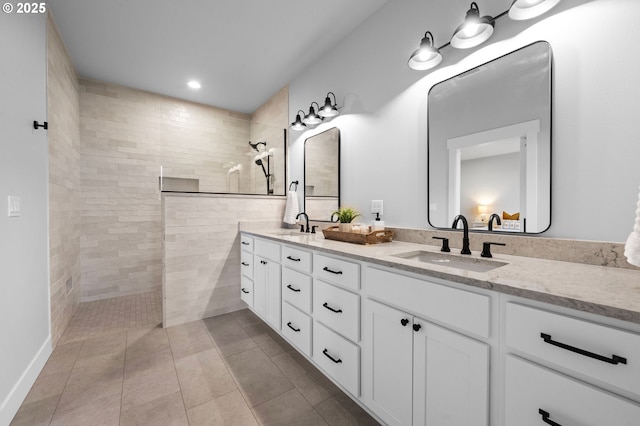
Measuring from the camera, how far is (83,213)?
3.20 meters

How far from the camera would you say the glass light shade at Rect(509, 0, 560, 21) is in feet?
3.98

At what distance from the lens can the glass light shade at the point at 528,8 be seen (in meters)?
1.21

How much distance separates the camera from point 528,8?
4.07ft

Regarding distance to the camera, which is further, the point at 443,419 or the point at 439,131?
the point at 439,131

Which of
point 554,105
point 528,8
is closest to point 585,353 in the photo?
point 554,105

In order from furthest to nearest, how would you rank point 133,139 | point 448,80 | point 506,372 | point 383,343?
point 133,139 < point 448,80 < point 383,343 < point 506,372

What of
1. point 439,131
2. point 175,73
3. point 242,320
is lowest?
point 242,320

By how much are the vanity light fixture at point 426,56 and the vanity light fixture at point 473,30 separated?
4.9 inches

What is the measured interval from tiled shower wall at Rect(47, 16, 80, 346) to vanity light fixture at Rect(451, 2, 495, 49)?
3061 mm

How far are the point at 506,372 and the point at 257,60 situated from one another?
3.22 meters

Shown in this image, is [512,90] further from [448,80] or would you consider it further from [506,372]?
[506,372]

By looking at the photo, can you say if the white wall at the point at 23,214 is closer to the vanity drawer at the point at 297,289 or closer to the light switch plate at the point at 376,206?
the vanity drawer at the point at 297,289

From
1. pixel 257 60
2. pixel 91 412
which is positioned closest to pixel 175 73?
pixel 257 60

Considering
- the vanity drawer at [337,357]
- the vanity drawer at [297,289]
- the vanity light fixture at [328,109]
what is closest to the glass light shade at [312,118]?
the vanity light fixture at [328,109]
